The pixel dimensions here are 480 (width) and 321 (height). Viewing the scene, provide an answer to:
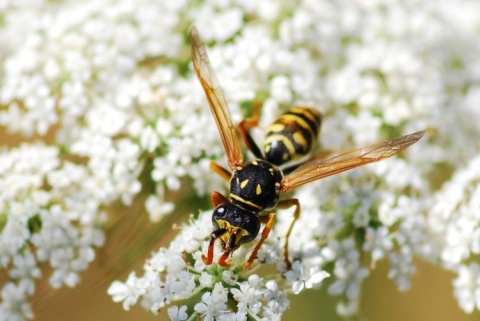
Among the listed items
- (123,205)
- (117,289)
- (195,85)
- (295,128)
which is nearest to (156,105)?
(195,85)

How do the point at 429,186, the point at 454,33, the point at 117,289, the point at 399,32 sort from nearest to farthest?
the point at 117,289 < the point at 429,186 < the point at 399,32 < the point at 454,33

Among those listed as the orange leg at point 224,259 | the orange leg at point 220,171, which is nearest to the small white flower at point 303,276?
the orange leg at point 224,259

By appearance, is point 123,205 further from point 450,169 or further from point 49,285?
point 450,169

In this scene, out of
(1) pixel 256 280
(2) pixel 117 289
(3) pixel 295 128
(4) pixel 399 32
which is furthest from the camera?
(4) pixel 399 32

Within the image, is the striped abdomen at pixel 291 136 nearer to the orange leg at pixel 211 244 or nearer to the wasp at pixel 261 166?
the wasp at pixel 261 166

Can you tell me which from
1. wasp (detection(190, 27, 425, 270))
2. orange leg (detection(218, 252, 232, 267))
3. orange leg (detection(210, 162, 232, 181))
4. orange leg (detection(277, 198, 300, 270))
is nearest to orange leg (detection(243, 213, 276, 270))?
wasp (detection(190, 27, 425, 270))

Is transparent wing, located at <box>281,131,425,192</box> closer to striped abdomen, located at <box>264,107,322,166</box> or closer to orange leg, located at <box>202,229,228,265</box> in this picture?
striped abdomen, located at <box>264,107,322,166</box>

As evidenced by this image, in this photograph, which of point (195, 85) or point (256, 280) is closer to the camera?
point (256, 280)
